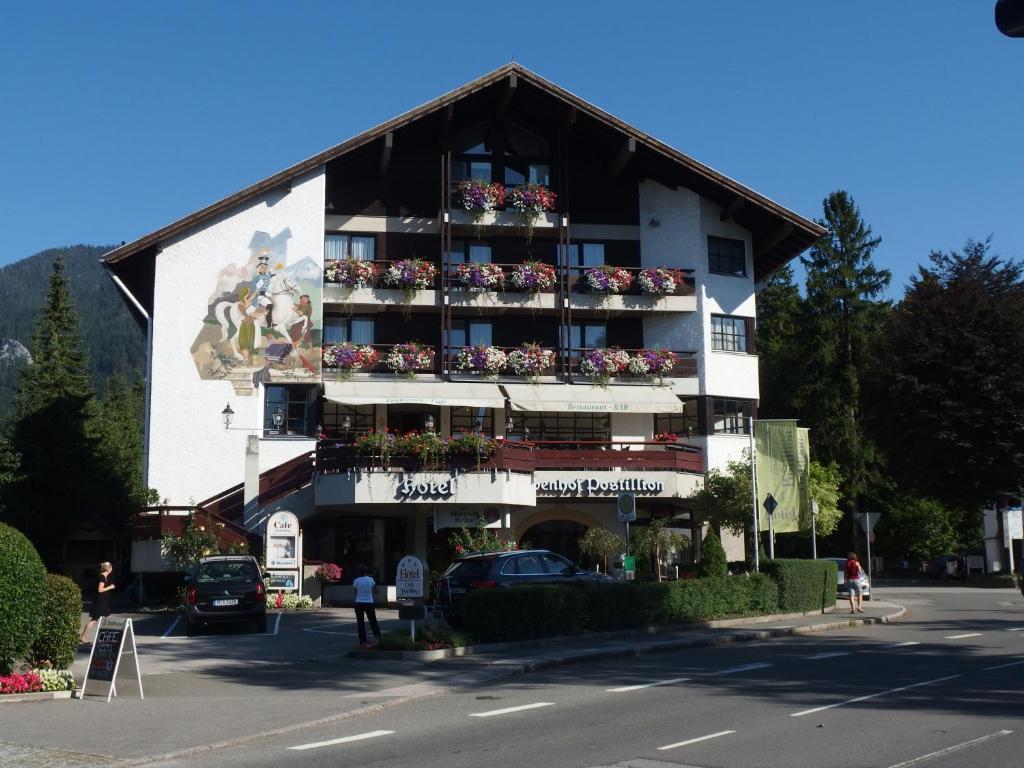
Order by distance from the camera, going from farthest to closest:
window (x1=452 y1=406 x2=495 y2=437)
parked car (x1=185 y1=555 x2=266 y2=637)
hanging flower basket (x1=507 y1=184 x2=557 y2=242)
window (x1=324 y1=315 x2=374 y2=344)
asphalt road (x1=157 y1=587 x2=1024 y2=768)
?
window (x1=452 y1=406 x2=495 y2=437), hanging flower basket (x1=507 y1=184 x2=557 y2=242), window (x1=324 y1=315 x2=374 y2=344), parked car (x1=185 y1=555 x2=266 y2=637), asphalt road (x1=157 y1=587 x2=1024 y2=768)

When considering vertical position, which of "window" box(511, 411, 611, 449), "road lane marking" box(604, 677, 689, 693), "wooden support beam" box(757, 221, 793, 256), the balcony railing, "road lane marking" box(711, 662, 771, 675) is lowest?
"road lane marking" box(604, 677, 689, 693)

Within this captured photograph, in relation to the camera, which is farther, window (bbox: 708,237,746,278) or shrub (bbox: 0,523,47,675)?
window (bbox: 708,237,746,278)

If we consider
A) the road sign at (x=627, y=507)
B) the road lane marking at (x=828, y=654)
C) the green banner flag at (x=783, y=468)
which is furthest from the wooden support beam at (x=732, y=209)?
the road lane marking at (x=828, y=654)

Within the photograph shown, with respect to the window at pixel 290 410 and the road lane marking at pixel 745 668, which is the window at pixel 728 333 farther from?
the road lane marking at pixel 745 668

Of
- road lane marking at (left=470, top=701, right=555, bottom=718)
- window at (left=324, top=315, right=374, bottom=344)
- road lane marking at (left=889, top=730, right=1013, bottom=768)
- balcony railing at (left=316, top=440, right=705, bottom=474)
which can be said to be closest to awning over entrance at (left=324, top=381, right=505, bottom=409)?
balcony railing at (left=316, top=440, right=705, bottom=474)

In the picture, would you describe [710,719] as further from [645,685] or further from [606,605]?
[606,605]

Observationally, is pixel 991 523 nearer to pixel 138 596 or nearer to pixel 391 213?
pixel 391 213

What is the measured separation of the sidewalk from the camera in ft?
40.2

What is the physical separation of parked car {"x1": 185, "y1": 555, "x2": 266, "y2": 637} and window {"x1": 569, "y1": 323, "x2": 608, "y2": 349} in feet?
58.7

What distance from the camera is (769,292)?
75125mm

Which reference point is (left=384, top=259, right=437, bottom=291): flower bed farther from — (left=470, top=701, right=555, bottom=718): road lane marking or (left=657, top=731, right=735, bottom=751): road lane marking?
(left=657, top=731, right=735, bottom=751): road lane marking

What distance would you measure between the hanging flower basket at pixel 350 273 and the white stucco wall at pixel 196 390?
0.56 metres

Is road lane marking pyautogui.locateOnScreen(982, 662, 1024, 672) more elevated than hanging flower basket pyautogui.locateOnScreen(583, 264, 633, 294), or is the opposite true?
hanging flower basket pyautogui.locateOnScreen(583, 264, 633, 294)

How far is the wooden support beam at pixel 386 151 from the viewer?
37.8 meters
